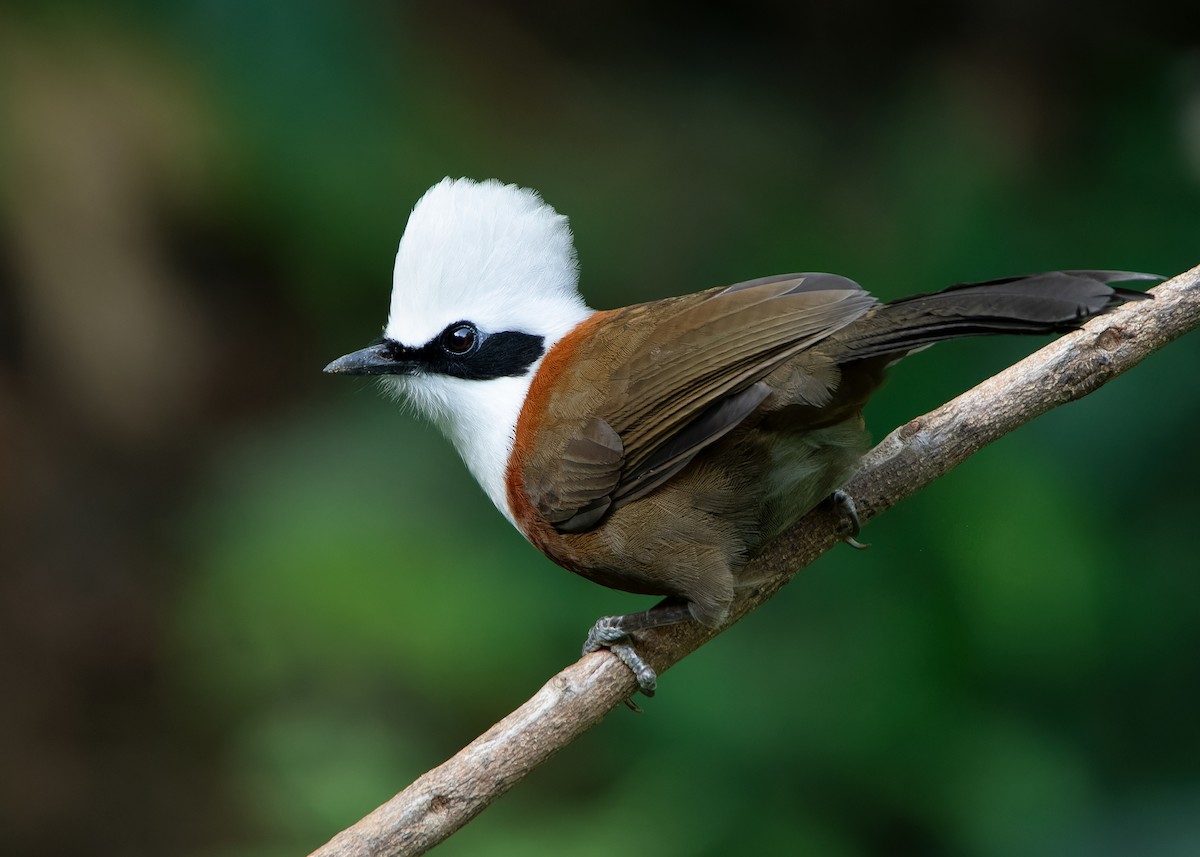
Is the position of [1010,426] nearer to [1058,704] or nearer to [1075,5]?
[1058,704]

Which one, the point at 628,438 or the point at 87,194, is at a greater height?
the point at 87,194

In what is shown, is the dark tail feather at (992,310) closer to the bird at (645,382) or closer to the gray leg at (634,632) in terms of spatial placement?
the bird at (645,382)

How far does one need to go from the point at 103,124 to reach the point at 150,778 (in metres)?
3.03

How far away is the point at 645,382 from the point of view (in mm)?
3311

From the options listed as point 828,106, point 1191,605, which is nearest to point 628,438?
point 1191,605

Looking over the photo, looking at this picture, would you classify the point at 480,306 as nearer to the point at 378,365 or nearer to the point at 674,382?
the point at 378,365

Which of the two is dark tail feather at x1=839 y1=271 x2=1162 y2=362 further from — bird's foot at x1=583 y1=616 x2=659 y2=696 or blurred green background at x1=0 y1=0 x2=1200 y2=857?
blurred green background at x1=0 y1=0 x2=1200 y2=857

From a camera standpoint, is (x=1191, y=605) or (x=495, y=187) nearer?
(x=495, y=187)

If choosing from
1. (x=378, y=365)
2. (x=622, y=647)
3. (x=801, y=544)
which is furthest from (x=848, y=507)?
(x=378, y=365)

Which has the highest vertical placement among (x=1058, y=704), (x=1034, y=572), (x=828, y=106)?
(x=828, y=106)

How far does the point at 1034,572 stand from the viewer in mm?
3754

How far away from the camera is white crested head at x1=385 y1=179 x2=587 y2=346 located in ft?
11.3

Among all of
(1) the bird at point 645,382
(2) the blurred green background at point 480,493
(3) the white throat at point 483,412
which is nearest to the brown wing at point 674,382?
(1) the bird at point 645,382

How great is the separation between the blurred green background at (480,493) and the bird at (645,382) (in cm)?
72
